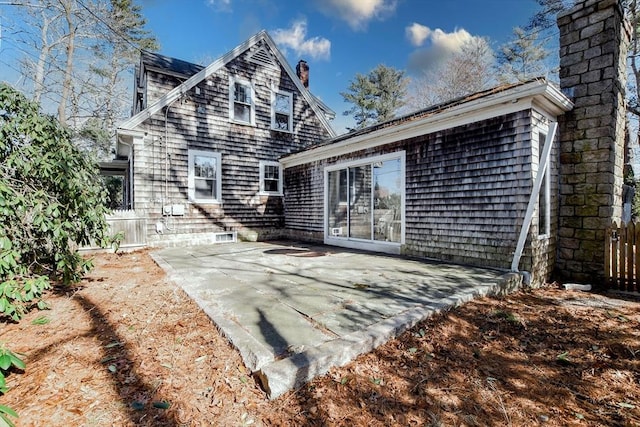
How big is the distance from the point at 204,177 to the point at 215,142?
48.4 inches

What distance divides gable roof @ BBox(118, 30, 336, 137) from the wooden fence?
9888 mm

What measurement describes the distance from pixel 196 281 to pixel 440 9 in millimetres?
18005

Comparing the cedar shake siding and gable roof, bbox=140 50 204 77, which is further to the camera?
gable roof, bbox=140 50 204 77

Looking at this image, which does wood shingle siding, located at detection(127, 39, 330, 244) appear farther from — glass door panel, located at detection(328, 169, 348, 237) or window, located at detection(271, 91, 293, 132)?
glass door panel, located at detection(328, 169, 348, 237)

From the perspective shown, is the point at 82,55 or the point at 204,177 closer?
the point at 204,177

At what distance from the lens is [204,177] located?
9.56 metres

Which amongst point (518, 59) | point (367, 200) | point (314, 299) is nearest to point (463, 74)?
point (518, 59)

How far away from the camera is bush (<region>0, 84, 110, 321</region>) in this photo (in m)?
3.25

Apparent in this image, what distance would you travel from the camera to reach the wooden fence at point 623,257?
4.52 meters

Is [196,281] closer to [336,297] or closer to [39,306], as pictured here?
[39,306]

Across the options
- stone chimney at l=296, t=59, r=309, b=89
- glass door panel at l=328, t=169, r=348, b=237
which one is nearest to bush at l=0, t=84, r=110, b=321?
glass door panel at l=328, t=169, r=348, b=237

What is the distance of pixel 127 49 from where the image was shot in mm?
17828

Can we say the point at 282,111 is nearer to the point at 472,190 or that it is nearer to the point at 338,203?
the point at 338,203

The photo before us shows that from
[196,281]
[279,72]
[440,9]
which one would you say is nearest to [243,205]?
[279,72]
